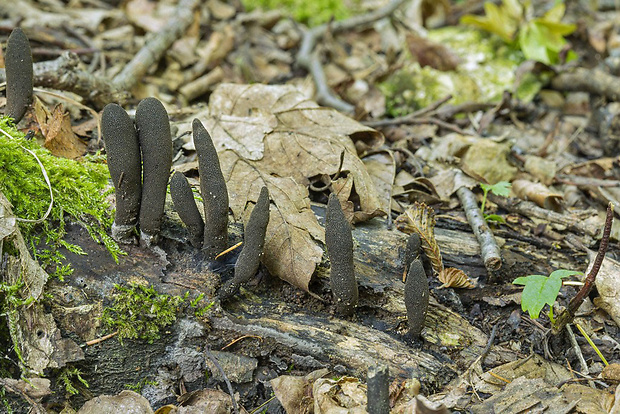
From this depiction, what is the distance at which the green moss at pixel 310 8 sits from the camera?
690 cm

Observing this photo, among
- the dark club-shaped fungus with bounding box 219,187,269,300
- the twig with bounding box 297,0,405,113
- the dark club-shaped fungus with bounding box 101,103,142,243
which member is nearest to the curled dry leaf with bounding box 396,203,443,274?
the dark club-shaped fungus with bounding box 219,187,269,300

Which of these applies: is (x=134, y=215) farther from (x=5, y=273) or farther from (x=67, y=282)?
(x=5, y=273)

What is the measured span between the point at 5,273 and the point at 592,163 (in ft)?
13.5

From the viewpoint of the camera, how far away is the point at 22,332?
2350 millimetres

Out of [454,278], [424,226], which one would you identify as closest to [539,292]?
[454,278]

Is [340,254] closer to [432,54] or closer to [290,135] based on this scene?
[290,135]

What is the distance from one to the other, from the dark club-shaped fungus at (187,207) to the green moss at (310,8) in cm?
488

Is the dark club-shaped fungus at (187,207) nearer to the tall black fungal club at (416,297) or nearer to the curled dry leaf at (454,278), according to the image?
the tall black fungal club at (416,297)

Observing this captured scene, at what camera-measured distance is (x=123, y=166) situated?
2387 mm

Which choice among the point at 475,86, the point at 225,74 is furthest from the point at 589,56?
the point at 225,74

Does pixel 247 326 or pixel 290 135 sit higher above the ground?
pixel 290 135

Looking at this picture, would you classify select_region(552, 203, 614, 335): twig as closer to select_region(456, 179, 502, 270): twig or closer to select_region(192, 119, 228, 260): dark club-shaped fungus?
select_region(456, 179, 502, 270): twig

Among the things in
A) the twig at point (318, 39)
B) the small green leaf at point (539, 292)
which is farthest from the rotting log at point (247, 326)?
the twig at point (318, 39)

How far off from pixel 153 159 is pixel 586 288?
202 cm
